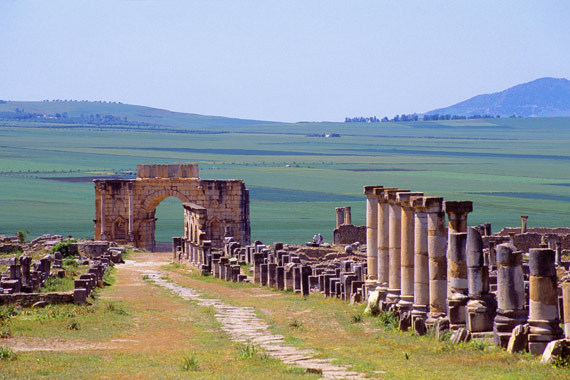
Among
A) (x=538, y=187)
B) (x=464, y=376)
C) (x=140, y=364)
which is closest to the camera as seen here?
(x=464, y=376)

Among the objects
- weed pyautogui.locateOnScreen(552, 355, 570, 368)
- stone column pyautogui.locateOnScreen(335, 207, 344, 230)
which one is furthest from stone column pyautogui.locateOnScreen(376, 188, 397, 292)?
stone column pyautogui.locateOnScreen(335, 207, 344, 230)

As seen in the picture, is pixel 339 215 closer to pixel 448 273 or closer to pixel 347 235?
pixel 347 235

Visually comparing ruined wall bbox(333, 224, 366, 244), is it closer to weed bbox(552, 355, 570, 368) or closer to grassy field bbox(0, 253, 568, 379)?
grassy field bbox(0, 253, 568, 379)

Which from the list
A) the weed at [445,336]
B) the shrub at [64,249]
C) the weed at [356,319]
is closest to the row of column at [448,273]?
the weed at [445,336]

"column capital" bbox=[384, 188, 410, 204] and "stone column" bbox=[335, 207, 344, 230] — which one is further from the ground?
"column capital" bbox=[384, 188, 410, 204]

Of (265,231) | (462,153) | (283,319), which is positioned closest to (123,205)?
(265,231)

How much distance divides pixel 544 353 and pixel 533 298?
1271 mm

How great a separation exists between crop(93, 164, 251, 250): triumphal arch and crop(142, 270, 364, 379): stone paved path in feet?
77.7

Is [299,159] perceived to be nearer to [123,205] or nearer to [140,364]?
[123,205]

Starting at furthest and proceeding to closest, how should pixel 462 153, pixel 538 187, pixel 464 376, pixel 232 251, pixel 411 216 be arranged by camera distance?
pixel 462 153
pixel 538 187
pixel 232 251
pixel 411 216
pixel 464 376

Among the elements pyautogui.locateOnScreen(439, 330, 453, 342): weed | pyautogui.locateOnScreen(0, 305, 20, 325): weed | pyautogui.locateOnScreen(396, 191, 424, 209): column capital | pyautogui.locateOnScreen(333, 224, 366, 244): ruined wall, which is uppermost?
pyautogui.locateOnScreen(396, 191, 424, 209): column capital

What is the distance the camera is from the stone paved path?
51.3 ft

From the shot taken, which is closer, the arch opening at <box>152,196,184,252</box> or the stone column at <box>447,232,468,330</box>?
the stone column at <box>447,232,468,330</box>

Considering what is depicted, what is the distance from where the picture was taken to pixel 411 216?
22.0 meters
